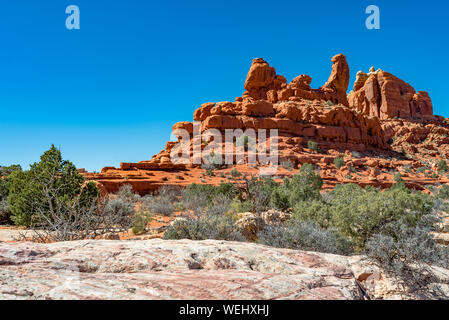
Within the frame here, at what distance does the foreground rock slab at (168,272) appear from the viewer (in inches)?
72.6

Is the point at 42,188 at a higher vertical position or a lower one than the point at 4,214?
higher

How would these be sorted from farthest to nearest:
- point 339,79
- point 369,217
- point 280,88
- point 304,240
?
point 339,79 → point 280,88 → point 369,217 → point 304,240

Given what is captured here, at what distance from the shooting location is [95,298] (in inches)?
67.9

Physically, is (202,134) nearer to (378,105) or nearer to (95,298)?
(95,298)

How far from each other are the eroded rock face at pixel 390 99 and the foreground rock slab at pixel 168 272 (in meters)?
68.7

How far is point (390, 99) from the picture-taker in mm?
61312

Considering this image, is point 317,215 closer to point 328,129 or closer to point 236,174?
point 236,174

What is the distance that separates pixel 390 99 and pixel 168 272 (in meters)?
71.6

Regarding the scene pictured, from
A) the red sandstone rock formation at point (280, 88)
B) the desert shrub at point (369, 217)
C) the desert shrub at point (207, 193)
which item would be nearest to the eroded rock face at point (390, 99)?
the red sandstone rock formation at point (280, 88)

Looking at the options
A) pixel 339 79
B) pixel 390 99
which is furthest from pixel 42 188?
pixel 390 99

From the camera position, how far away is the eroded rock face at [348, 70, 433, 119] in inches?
2409

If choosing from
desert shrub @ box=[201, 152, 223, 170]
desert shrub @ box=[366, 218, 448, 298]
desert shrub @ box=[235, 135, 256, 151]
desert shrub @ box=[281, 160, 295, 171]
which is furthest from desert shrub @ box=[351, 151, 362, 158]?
desert shrub @ box=[366, 218, 448, 298]
